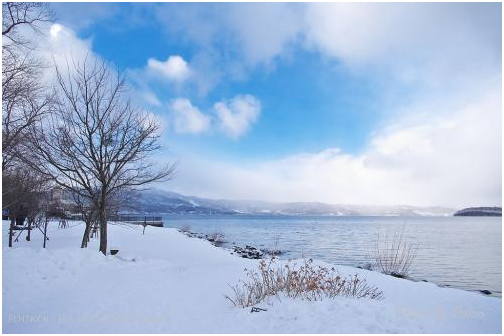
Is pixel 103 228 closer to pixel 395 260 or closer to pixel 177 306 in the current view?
pixel 177 306

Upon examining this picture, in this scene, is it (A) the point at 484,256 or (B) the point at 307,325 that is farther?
(A) the point at 484,256

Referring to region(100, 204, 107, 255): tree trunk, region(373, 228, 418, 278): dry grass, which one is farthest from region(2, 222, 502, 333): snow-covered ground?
region(373, 228, 418, 278): dry grass

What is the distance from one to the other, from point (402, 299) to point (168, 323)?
20.0 ft

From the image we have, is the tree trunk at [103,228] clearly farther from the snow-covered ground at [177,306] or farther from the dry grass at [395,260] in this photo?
the dry grass at [395,260]

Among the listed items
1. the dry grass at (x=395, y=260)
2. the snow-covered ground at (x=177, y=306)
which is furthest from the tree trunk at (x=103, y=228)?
the dry grass at (x=395, y=260)

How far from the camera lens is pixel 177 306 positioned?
7.99m

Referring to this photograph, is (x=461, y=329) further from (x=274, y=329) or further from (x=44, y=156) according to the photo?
(x=44, y=156)

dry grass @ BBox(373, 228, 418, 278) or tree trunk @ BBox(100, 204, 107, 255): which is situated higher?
tree trunk @ BBox(100, 204, 107, 255)

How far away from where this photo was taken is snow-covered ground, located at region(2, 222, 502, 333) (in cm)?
635

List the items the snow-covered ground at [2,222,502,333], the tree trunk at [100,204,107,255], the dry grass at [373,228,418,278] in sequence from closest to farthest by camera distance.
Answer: the snow-covered ground at [2,222,502,333], the tree trunk at [100,204,107,255], the dry grass at [373,228,418,278]

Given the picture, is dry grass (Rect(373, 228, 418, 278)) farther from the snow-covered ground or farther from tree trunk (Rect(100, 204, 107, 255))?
tree trunk (Rect(100, 204, 107, 255))

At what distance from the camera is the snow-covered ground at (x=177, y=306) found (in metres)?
6.35

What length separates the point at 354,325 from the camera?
19.9ft

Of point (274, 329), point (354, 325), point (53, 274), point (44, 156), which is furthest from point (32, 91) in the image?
point (354, 325)
